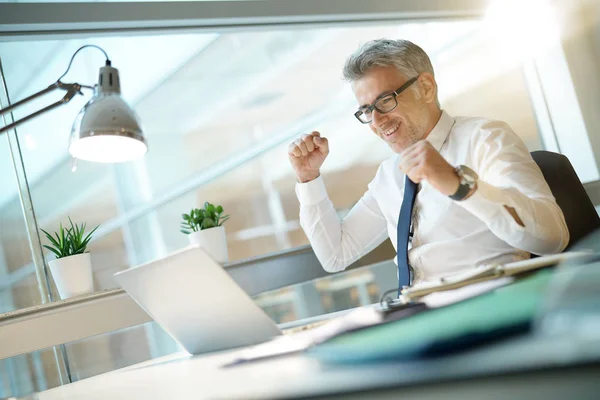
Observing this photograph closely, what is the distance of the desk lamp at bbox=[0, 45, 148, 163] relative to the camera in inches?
56.0

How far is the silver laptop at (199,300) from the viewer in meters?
1.10

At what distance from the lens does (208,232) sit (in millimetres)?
2283


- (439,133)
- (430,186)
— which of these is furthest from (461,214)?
(439,133)

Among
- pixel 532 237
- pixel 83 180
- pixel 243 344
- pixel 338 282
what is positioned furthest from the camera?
pixel 338 282

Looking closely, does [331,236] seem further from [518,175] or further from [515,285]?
[515,285]

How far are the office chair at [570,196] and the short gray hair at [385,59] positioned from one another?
534 millimetres

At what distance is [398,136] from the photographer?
198 cm

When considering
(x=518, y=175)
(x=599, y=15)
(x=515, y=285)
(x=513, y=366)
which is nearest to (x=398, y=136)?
(x=518, y=175)

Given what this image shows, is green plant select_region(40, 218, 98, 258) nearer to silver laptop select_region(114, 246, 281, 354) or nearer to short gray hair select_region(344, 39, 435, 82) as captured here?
silver laptop select_region(114, 246, 281, 354)

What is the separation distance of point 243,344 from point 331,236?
40.3 inches

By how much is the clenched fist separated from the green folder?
4.29 feet

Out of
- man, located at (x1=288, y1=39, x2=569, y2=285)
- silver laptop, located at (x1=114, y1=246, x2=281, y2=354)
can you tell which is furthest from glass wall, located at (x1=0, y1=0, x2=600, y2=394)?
silver laptop, located at (x1=114, y1=246, x2=281, y2=354)

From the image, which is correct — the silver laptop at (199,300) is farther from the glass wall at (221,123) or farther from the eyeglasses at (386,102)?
the glass wall at (221,123)

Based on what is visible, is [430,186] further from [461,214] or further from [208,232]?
[208,232]
